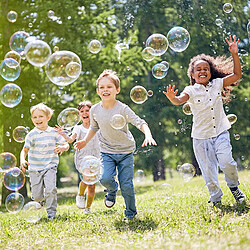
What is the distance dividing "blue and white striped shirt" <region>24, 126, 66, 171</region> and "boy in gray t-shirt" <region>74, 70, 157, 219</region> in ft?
3.16

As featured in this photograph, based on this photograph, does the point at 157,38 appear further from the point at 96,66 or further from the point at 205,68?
the point at 96,66

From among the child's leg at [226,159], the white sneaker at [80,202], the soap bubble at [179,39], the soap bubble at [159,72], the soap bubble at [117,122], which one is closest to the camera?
the child's leg at [226,159]

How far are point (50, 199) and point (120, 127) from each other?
165 cm

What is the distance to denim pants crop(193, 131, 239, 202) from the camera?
160 inches

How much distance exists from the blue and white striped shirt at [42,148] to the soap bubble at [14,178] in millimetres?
456

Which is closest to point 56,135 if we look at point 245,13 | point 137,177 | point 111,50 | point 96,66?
point 137,177

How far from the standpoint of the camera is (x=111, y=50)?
1209 centimetres

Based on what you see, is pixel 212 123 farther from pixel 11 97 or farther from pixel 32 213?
pixel 11 97

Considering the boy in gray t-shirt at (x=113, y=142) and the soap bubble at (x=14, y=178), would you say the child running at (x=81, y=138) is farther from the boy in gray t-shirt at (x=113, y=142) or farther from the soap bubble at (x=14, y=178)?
the boy in gray t-shirt at (x=113, y=142)

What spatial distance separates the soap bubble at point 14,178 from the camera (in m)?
5.47

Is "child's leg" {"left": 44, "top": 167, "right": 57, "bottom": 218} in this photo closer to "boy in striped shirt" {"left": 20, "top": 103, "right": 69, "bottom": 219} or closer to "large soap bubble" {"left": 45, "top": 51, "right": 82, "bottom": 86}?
"boy in striped shirt" {"left": 20, "top": 103, "right": 69, "bottom": 219}

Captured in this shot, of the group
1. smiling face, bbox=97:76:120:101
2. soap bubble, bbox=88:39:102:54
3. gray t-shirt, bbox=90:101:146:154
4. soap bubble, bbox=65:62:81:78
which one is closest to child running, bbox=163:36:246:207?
gray t-shirt, bbox=90:101:146:154

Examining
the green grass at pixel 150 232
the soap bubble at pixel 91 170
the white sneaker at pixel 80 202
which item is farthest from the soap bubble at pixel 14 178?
the soap bubble at pixel 91 170

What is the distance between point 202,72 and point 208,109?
50cm
